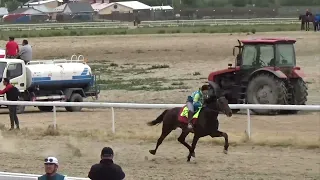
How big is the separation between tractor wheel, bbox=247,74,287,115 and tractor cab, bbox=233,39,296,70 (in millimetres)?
495

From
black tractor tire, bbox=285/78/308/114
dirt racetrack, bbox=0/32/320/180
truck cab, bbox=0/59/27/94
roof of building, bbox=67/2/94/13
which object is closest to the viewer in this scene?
dirt racetrack, bbox=0/32/320/180

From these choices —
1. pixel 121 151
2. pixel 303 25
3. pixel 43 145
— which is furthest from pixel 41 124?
pixel 303 25

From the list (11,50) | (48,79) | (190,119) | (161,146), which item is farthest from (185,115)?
(11,50)

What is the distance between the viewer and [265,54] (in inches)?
796

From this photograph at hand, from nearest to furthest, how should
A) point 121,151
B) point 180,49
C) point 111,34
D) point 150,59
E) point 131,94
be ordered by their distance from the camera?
point 121,151
point 131,94
point 150,59
point 180,49
point 111,34

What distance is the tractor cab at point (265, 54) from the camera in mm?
20109

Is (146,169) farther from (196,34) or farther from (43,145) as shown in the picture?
(196,34)

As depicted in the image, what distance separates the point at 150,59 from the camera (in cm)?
3581

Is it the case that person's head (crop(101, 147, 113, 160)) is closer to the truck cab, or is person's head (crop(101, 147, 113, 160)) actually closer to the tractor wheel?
the tractor wheel

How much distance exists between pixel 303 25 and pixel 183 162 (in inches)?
1527

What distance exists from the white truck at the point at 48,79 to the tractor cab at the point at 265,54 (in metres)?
4.83

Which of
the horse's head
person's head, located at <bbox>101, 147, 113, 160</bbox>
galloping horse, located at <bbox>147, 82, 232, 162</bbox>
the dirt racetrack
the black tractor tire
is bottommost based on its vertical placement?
the dirt racetrack

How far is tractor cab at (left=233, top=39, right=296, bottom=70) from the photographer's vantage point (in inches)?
792

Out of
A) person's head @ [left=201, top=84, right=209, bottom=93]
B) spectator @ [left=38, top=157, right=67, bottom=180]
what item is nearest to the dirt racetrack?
person's head @ [left=201, top=84, right=209, bottom=93]
